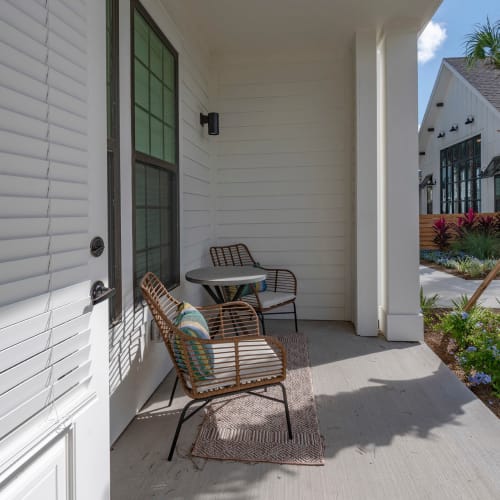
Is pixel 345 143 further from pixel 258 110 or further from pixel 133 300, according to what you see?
pixel 133 300

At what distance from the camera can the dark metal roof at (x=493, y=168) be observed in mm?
10730

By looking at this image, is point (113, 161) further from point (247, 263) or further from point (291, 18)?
point (247, 263)

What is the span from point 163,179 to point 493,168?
10.3 m

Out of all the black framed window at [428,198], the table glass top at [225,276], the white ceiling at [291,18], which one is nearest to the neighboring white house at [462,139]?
the black framed window at [428,198]

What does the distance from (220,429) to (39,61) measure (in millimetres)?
1976

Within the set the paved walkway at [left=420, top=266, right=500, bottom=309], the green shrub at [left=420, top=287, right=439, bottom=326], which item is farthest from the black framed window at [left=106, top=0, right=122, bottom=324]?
the paved walkway at [left=420, top=266, right=500, bottom=309]

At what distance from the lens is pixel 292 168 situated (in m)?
4.80

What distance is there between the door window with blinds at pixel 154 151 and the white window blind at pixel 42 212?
4.64 ft

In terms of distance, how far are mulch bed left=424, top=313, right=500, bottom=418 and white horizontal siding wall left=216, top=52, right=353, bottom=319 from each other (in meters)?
0.95

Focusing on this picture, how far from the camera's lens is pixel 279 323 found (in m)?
4.73

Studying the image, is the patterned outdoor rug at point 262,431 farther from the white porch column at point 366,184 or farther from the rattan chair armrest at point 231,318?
the white porch column at point 366,184

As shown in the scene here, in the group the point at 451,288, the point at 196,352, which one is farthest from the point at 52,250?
the point at 451,288

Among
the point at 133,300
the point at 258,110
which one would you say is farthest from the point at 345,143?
the point at 133,300

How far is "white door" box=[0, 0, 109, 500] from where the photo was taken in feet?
3.01
